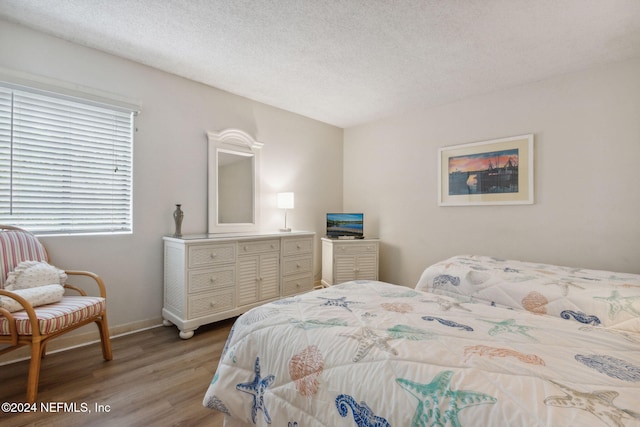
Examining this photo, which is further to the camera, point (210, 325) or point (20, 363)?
point (210, 325)

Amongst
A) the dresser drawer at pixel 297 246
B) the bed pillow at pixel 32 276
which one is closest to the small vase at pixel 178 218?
the bed pillow at pixel 32 276

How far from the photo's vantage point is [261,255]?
10.5 feet

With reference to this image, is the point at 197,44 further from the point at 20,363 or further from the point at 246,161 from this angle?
the point at 20,363

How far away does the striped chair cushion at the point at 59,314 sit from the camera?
1721 millimetres

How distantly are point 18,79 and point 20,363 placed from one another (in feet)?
6.90

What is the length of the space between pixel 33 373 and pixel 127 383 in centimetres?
49

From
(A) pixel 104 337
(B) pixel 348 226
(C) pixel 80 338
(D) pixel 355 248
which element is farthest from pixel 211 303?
(B) pixel 348 226

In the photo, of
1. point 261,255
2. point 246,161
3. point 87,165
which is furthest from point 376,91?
point 87,165

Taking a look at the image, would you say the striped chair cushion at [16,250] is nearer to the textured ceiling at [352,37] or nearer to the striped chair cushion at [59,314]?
the striped chair cushion at [59,314]

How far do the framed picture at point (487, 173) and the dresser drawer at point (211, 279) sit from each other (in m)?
2.64

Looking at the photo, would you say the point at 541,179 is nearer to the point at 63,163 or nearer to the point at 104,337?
the point at 104,337

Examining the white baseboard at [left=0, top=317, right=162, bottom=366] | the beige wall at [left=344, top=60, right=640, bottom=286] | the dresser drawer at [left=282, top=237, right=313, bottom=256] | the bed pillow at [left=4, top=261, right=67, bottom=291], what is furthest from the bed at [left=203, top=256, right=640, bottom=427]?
the white baseboard at [left=0, top=317, right=162, bottom=366]

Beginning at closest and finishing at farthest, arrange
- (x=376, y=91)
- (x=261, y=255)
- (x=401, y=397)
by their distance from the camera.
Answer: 1. (x=401, y=397)
2. (x=261, y=255)
3. (x=376, y=91)

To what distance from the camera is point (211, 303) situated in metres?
2.78
